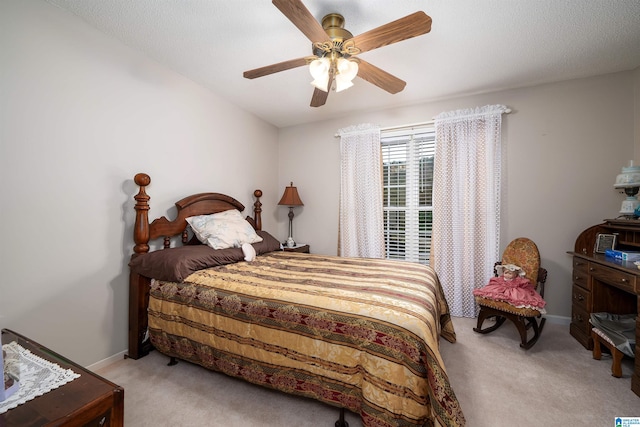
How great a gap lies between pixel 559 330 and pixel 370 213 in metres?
2.32

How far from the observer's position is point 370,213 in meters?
3.49

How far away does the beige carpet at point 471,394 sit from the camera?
1.44 meters

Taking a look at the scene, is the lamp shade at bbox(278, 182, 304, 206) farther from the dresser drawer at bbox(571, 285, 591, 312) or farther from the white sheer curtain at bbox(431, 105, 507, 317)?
the dresser drawer at bbox(571, 285, 591, 312)

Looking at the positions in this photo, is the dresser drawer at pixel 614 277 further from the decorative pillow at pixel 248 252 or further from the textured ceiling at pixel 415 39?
the decorative pillow at pixel 248 252

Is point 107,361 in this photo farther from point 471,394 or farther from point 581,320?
point 581,320

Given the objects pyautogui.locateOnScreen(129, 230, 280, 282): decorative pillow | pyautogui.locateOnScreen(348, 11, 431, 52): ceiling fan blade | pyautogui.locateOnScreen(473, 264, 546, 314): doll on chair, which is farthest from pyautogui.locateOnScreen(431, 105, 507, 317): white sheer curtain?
pyautogui.locateOnScreen(129, 230, 280, 282): decorative pillow

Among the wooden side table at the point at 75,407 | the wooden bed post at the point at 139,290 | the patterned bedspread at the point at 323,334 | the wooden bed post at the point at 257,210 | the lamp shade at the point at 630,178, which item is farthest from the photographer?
the wooden bed post at the point at 257,210

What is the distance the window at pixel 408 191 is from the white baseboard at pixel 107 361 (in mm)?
3044

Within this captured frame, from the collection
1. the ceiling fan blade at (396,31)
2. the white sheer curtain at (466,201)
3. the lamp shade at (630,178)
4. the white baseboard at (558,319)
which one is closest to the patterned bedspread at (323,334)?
the white sheer curtain at (466,201)

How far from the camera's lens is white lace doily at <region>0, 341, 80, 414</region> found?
2.45ft

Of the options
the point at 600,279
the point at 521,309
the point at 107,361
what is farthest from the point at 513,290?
the point at 107,361

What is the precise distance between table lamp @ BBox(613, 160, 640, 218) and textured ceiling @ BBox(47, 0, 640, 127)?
1.06m

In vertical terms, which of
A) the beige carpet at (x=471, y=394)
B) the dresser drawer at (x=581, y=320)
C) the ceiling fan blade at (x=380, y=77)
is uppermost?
the ceiling fan blade at (x=380, y=77)

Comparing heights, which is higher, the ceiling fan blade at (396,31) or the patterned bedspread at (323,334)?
the ceiling fan blade at (396,31)
